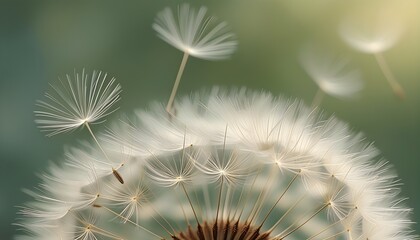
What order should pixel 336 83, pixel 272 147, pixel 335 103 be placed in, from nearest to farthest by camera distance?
pixel 272 147, pixel 336 83, pixel 335 103

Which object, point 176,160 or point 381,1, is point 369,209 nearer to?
point 176,160

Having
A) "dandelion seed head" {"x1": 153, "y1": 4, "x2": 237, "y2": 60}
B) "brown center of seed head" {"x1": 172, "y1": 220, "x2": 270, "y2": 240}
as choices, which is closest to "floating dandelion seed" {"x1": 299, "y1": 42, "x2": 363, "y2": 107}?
"dandelion seed head" {"x1": 153, "y1": 4, "x2": 237, "y2": 60}

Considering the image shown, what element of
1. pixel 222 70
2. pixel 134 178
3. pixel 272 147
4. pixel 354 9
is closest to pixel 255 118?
pixel 272 147

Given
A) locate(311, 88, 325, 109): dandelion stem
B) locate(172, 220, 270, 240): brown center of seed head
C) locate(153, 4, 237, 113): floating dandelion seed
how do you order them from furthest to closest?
locate(311, 88, 325, 109): dandelion stem < locate(153, 4, 237, 113): floating dandelion seed < locate(172, 220, 270, 240): brown center of seed head

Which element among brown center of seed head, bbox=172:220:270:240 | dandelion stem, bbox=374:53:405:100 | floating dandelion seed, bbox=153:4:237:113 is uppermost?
dandelion stem, bbox=374:53:405:100

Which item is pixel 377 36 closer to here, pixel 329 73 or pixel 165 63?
pixel 329 73

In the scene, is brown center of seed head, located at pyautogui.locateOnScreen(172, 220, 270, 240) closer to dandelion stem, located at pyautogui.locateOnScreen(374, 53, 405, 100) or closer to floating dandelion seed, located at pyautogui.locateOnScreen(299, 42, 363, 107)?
floating dandelion seed, located at pyautogui.locateOnScreen(299, 42, 363, 107)

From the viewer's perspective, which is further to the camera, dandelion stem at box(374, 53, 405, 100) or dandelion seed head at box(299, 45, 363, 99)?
dandelion stem at box(374, 53, 405, 100)

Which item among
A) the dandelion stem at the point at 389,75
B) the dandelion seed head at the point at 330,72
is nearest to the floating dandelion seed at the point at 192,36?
the dandelion seed head at the point at 330,72
